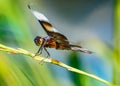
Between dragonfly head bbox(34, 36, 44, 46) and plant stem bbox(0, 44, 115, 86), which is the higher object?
dragonfly head bbox(34, 36, 44, 46)

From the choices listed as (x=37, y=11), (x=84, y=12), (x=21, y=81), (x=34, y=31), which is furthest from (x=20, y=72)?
(x=84, y=12)

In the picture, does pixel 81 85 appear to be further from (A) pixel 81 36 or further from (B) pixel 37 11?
(B) pixel 37 11

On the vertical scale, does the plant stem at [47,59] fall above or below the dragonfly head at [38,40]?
below

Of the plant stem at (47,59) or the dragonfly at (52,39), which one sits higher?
the dragonfly at (52,39)

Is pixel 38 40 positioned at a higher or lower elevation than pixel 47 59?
higher
